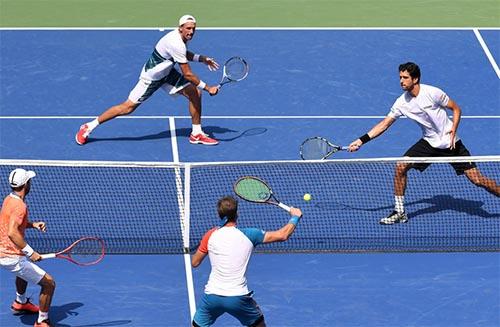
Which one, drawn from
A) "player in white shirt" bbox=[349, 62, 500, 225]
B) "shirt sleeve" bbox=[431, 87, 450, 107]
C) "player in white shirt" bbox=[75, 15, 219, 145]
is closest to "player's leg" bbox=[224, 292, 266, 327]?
"player in white shirt" bbox=[349, 62, 500, 225]

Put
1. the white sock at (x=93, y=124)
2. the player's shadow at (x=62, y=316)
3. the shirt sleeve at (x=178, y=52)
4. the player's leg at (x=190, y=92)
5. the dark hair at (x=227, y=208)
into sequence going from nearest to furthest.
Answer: the dark hair at (x=227, y=208) → the player's shadow at (x=62, y=316) → the shirt sleeve at (x=178, y=52) → the player's leg at (x=190, y=92) → the white sock at (x=93, y=124)

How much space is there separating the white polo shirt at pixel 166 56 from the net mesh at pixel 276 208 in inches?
60.6

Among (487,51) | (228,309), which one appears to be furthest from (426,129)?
(487,51)

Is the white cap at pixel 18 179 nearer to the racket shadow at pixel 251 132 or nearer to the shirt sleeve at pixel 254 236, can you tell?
the shirt sleeve at pixel 254 236

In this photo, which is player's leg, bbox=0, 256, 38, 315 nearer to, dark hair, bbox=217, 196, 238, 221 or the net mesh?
the net mesh

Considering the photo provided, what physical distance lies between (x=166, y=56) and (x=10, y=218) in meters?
5.48

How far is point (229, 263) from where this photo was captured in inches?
452

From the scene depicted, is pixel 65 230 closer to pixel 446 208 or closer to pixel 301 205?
pixel 301 205

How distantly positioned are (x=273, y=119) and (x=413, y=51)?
11.9ft

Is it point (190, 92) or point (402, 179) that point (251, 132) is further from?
point (402, 179)
